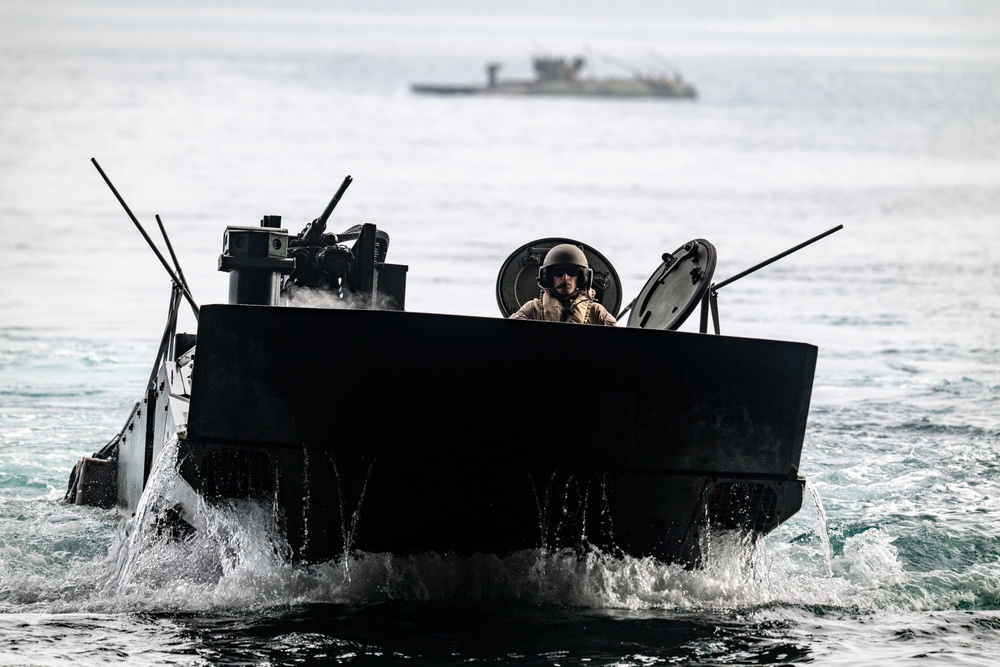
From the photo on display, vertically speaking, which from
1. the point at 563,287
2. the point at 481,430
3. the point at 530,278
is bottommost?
the point at 481,430

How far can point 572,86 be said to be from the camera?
103312 millimetres

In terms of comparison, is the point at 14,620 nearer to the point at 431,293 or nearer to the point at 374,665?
the point at 374,665

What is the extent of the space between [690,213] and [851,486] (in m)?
27.3

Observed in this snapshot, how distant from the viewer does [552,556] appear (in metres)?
8.89

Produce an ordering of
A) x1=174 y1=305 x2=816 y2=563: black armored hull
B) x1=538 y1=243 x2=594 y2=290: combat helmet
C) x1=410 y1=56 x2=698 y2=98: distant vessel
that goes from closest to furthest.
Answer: x1=174 y1=305 x2=816 y2=563: black armored hull → x1=538 y1=243 x2=594 y2=290: combat helmet → x1=410 y1=56 x2=698 y2=98: distant vessel

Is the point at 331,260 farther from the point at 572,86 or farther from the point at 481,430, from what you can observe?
the point at 572,86

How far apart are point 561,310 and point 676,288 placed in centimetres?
77

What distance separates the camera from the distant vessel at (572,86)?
10138cm

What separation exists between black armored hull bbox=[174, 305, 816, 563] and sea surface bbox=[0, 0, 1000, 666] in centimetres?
36

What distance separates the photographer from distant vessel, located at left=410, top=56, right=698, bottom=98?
333 ft

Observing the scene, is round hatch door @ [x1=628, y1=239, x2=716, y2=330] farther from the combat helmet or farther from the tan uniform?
the combat helmet

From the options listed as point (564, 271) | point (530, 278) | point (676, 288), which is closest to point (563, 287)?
point (564, 271)

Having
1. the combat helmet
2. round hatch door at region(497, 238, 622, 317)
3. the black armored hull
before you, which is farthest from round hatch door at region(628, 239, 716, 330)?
the black armored hull

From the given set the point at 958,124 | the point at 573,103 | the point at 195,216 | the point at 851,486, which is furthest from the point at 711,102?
the point at 851,486
